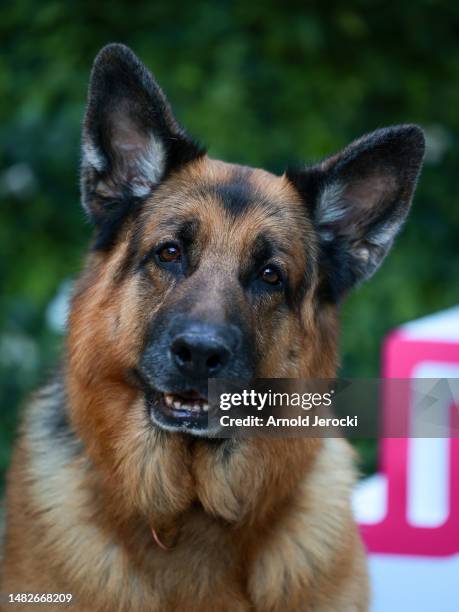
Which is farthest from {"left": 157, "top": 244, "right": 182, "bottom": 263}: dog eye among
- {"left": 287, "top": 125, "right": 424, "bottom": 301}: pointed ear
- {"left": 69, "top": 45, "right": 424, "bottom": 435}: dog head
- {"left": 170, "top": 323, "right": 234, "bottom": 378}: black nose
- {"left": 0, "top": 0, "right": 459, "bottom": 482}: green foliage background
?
{"left": 0, "top": 0, "right": 459, "bottom": 482}: green foliage background

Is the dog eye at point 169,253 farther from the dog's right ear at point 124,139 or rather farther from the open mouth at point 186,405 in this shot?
the open mouth at point 186,405

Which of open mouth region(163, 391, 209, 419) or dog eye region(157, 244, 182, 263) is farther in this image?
dog eye region(157, 244, 182, 263)

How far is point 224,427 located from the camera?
3408 millimetres

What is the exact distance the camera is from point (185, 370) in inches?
127

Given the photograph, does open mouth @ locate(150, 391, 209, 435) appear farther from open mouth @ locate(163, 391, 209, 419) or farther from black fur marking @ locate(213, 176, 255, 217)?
black fur marking @ locate(213, 176, 255, 217)

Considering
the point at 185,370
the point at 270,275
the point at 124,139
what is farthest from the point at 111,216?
the point at 185,370

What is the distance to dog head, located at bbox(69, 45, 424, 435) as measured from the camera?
11.0 feet

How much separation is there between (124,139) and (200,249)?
0.62m

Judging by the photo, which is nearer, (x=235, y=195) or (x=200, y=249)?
(x=200, y=249)

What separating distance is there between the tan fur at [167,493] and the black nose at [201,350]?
0.33ft

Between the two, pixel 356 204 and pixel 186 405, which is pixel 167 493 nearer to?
pixel 186 405

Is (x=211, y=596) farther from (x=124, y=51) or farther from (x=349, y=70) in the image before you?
(x=349, y=70)

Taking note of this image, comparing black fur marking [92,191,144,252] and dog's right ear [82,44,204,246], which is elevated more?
dog's right ear [82,44,204,246]

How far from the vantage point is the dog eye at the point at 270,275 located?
3635mm
